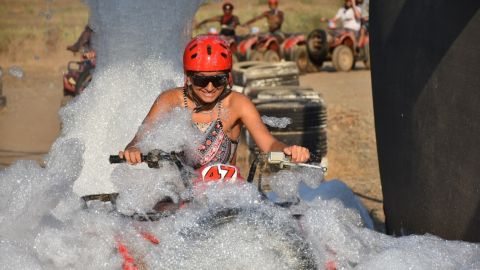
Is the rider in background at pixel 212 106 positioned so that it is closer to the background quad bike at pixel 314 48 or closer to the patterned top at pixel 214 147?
the patterned top at pixel 214 147

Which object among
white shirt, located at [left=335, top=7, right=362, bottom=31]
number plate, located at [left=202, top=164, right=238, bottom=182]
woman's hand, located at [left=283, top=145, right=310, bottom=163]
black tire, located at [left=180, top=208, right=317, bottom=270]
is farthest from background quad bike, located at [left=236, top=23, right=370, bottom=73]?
black tire, located at [left=180, top=208, right=317, bottom=270]

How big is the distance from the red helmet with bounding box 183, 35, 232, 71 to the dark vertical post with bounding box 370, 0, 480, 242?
1.18 meters

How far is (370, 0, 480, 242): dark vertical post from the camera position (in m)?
5.31

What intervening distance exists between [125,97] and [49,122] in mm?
7819

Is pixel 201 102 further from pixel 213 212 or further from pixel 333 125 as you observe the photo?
pixel 333 125

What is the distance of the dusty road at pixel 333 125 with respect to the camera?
1052 centimetres

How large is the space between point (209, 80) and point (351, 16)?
64.3ft

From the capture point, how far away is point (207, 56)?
5.25m

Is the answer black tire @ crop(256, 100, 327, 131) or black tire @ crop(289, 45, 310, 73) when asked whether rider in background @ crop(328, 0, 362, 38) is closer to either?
black tire @ crop(289, 45, 310, 73)

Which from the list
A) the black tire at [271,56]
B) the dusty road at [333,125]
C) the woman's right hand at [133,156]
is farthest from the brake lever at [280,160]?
the black tire at [271,56]

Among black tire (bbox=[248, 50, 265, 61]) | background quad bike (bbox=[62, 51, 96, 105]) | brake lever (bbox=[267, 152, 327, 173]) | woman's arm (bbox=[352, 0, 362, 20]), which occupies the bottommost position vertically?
black tire (bbox=[248, 50, 265, 61])

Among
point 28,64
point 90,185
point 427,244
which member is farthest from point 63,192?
point 28,64

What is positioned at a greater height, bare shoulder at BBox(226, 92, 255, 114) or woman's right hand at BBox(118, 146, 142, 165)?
bare shoulder at BBox(226, 92, 255, 114)

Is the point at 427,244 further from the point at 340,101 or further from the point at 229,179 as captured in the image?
the point at 340,101
